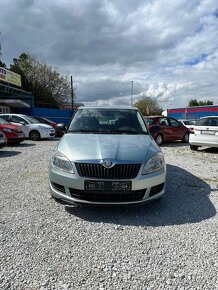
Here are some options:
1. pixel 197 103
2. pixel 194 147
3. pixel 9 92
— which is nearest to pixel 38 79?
pixel 9 92

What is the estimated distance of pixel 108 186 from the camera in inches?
140

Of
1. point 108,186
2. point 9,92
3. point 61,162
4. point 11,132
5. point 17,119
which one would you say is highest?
point 9,92

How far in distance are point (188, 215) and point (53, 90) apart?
147 ft

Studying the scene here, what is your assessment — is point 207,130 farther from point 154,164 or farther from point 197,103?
point 197,103

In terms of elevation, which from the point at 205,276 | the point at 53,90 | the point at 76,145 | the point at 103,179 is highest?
the point at 53,90

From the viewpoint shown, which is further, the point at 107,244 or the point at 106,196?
the point at 106,196

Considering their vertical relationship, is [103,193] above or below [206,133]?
below

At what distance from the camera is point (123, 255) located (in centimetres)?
280

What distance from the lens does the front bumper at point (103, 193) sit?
142 inches

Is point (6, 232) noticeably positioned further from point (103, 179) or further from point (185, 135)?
point (185, 135)

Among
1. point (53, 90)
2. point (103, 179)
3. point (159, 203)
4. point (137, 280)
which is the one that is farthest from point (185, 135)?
point (53, 90)

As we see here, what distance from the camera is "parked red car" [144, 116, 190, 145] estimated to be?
44.1ft

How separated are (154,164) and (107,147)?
2.52 feet

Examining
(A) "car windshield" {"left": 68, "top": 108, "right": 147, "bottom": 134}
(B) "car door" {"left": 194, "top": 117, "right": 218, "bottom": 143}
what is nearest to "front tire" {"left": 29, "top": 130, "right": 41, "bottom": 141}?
(B) "car door" {"left": 194, "top": 117, "right": 218, "bottom": 143}
